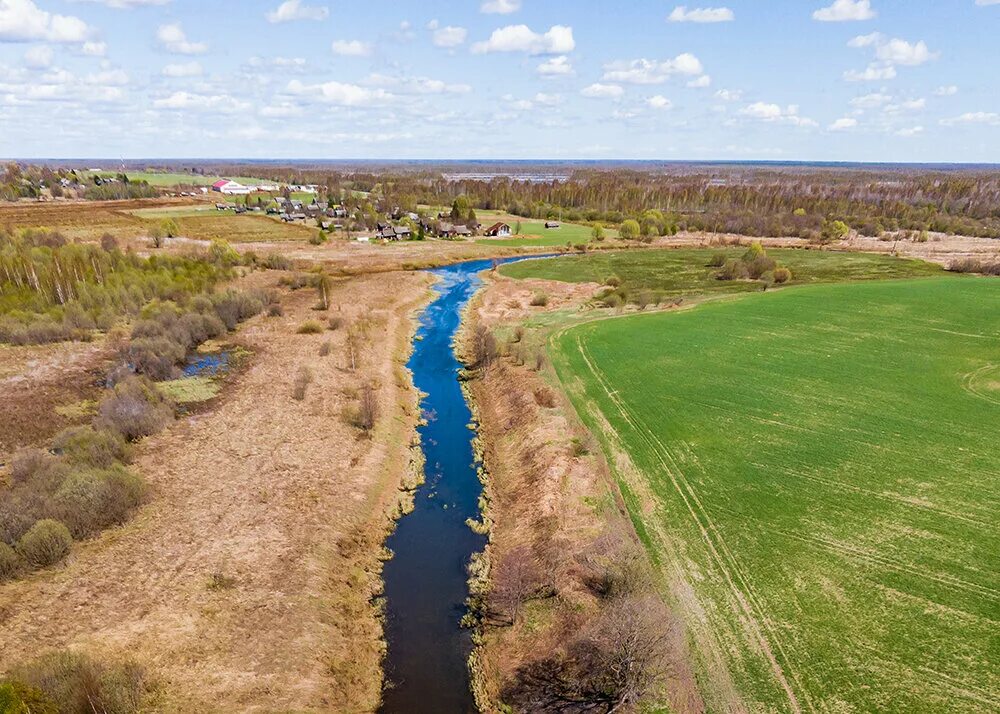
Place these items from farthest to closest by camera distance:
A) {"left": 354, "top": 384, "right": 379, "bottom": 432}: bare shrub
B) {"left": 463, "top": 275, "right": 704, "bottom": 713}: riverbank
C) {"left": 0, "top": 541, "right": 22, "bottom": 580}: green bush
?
1. {"left": 354, "top": 384, "right": 379, "bottom": 432}: bare shrub
2. {"left": 0, "top": 541, "right": 22, "bottom": 580}: green bush
3. {"left": 463, "top": 275, "right": 704, "bottom": 713}: riverbank

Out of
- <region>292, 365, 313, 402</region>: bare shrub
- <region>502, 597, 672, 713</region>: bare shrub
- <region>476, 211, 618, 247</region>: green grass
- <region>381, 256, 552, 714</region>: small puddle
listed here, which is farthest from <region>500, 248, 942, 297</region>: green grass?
<region>502, 597, 672, 713</region>: bare shrub

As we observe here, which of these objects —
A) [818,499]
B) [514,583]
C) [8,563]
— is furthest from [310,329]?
[818,499]

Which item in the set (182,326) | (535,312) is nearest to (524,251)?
(535,312)

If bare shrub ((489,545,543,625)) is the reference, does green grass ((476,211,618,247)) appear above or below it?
above

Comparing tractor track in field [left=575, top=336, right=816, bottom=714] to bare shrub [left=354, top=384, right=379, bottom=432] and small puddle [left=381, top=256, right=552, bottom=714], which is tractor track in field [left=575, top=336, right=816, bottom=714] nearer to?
small puddle [left=381, top=256, right=552, bottom=714]

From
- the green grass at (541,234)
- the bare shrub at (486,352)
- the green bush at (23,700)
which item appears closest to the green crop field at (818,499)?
the bare shrub at (486,352)

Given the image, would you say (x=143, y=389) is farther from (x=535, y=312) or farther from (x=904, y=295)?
(x=904, y=295)

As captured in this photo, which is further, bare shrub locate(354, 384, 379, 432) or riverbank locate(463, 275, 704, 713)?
bare shrub locate(354, 384, 379, 432)
